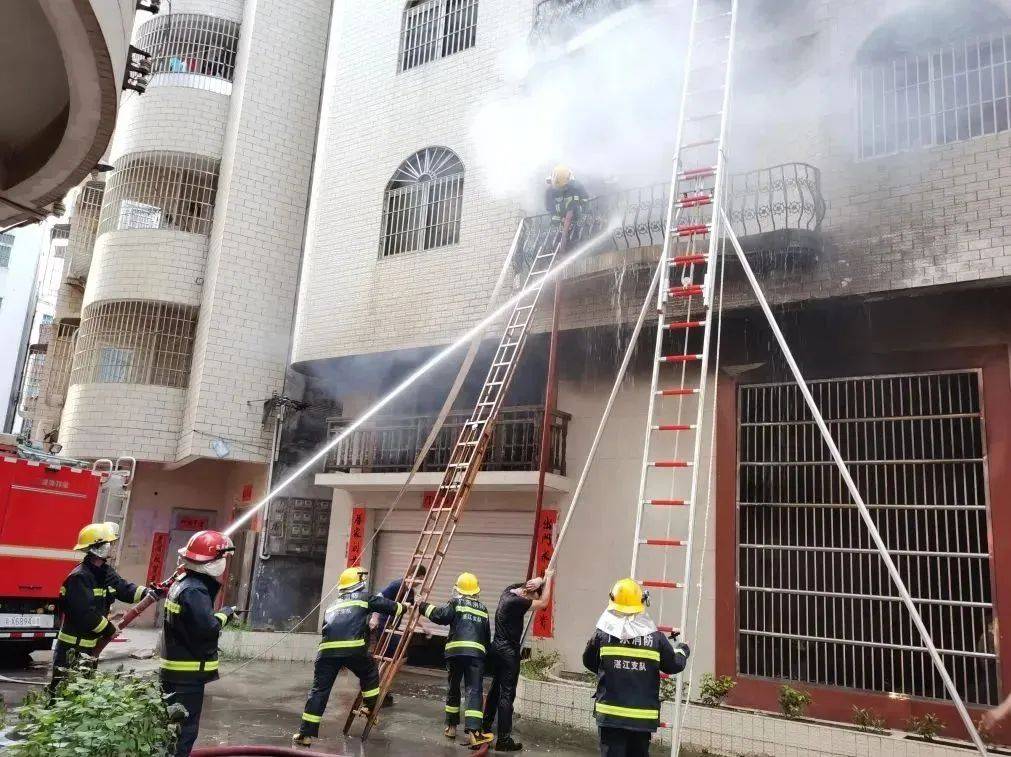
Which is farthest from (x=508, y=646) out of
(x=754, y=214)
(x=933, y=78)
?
(x=933, y=78)

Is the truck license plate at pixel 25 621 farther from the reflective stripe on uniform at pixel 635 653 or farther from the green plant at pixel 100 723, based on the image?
the reflective stripe on uniform at pixel 635 653

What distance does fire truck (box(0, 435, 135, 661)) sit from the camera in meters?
9.80

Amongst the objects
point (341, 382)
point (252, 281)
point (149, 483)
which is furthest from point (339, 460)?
point (149, 483)

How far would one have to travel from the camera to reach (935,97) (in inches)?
353

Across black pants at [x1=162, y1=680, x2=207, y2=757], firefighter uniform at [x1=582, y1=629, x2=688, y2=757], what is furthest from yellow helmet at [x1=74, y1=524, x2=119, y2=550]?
firefighter uniform at [x1=582, y1=629, x2=688, y2=757]

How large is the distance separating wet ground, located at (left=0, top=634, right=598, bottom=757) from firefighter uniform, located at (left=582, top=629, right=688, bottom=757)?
2240 mm

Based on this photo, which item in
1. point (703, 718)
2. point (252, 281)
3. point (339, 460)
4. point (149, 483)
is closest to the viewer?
point (703, 718)

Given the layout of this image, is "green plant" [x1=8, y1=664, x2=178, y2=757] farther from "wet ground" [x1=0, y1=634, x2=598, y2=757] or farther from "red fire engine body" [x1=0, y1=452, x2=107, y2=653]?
"red fire engine body" [x1=0, y1=452, x2=107, y2=653]

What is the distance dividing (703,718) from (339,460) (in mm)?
7467

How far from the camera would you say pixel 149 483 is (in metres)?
17.1

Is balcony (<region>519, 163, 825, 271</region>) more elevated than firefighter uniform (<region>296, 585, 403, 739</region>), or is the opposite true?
balcony (<region>519, 163, 825, 271</region>)

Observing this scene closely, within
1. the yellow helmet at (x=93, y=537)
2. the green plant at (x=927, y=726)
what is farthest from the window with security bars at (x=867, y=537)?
the yellow helmet at (x=93, y=537)

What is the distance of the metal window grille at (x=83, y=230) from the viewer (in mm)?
20047

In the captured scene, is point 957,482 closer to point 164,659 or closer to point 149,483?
point 164,659
